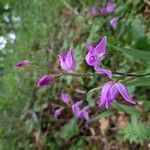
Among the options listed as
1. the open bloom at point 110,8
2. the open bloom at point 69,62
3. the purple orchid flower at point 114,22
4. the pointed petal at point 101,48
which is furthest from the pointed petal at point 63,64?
the open bloom at point 110,8

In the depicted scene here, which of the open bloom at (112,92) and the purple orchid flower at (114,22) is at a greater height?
the purple orchid flower at (114,22)

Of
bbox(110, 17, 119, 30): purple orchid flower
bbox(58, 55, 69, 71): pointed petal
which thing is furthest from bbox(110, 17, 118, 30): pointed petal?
bbox(58, 55, 69, 71): pointed petal

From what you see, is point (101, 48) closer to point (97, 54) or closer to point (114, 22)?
point (97, 54)

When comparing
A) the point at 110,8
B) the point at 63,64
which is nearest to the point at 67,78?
the point at 110,8

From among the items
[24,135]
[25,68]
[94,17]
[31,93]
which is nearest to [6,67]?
[31,93]

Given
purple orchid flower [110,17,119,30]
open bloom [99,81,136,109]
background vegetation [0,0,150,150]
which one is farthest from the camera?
purple orchid flower [110,17,119,30]

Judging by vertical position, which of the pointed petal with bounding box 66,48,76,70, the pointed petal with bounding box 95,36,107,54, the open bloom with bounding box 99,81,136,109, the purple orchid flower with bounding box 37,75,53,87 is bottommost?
the open bloom with bounding box 99,81,136,109

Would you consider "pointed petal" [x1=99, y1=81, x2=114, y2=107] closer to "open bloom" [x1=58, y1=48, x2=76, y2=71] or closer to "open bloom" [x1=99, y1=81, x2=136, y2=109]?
"open bloom" [x1=99, y1=81, x2=136, y2=109]

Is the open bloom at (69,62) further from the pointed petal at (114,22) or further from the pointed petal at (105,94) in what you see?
the pointed petal at (114,22)

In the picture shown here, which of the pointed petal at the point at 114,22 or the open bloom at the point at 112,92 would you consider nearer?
the open bloom at the point at 112,92
